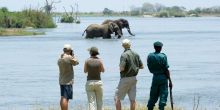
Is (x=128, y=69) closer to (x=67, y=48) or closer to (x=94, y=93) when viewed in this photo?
(x=94, y=93)

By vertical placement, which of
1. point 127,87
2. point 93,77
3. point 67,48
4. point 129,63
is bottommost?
point 127,87

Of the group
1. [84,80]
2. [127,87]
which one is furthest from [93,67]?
[84,80]

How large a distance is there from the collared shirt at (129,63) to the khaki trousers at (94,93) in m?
0.61

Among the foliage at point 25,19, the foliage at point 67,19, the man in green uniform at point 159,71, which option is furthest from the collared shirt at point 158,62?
the foliage at point 67,19

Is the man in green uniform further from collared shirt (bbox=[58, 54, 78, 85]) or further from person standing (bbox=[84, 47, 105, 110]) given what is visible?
collared shirt (bbox=[58, 54, 78, 85])

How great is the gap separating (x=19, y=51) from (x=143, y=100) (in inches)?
1245

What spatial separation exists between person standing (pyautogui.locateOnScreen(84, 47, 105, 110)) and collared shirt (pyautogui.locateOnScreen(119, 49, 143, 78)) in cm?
49

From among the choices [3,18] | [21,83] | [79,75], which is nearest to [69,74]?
[21,83]

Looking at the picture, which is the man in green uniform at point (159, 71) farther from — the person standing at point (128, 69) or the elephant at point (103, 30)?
the elephant at point (103, 30)

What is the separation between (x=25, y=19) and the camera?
110125 millimetres

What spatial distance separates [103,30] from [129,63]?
182 ft

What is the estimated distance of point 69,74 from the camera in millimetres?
18406

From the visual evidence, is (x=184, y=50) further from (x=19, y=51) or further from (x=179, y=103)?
(x=179, y=103)

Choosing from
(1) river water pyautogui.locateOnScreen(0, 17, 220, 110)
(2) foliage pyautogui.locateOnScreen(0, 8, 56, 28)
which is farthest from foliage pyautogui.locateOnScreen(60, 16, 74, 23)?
(1) river water pyautogui.locateOnScreen(0, 17, 220, 110)
